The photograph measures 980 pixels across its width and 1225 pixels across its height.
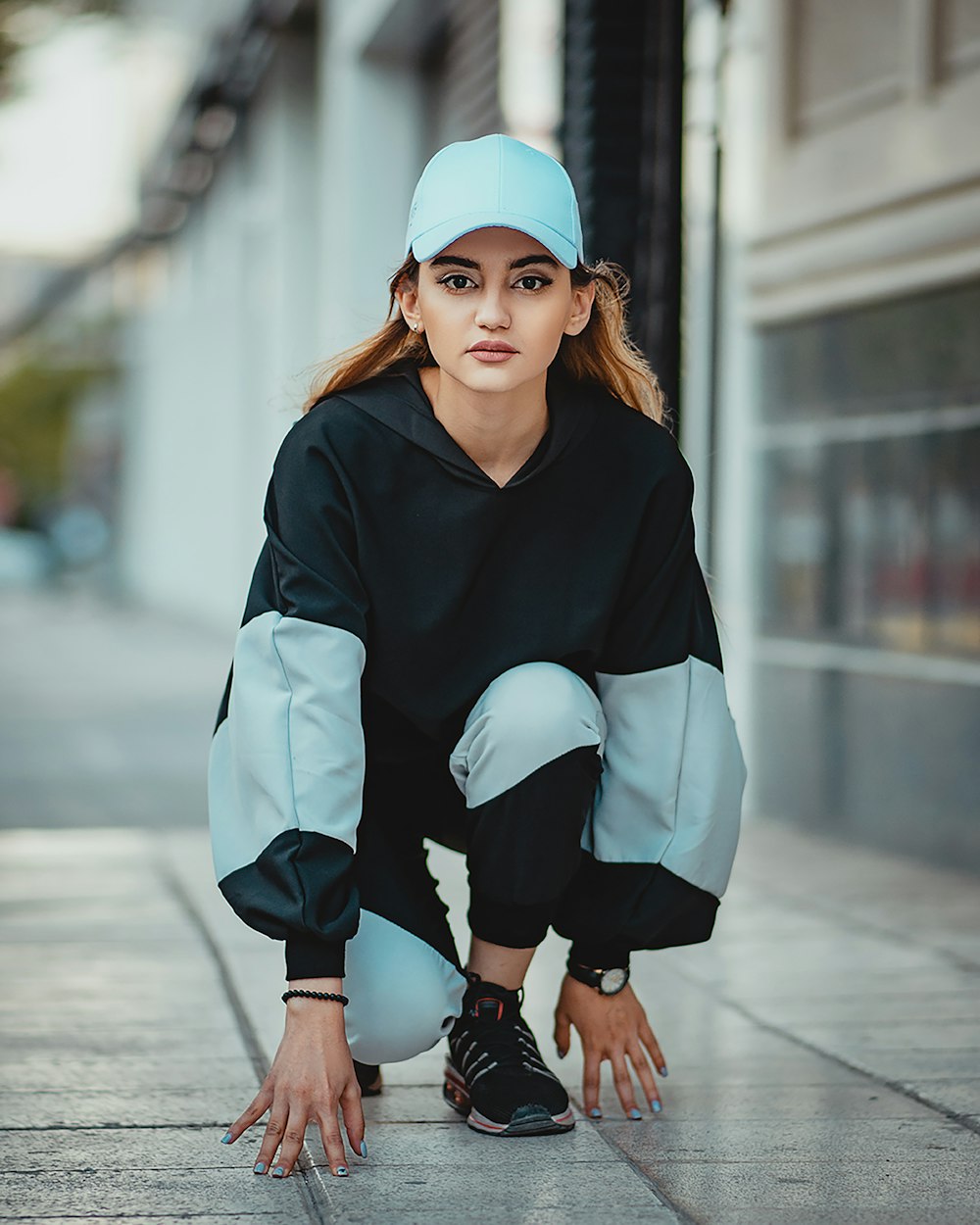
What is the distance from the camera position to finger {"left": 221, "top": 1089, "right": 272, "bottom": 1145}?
243 cm

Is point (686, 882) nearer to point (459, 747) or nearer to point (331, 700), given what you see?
point (459, 747)

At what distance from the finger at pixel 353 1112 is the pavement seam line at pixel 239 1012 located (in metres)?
0.09

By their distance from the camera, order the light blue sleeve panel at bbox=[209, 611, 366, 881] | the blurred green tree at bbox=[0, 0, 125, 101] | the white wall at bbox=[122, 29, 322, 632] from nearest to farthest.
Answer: the light blue sleeve panel at bbox=[209, 611, 366, 881], the blurred green tree at bbox=[0, 0, 125, 101], the white wall at bbox=[122, 29, 322, 632]

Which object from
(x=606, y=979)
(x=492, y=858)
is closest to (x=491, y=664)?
(x=492, y=858)

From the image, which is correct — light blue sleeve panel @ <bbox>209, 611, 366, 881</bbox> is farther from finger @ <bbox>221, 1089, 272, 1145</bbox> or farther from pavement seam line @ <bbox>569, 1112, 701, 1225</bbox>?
pavement seam line @ <bbox>569, 1112, 701, 1225</bbox>

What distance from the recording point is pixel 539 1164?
2.61 m

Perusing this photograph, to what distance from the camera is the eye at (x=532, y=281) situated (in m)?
2.63

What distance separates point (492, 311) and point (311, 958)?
0.90 metres

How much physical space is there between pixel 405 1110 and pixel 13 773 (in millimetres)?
5110

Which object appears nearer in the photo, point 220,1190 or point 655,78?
point 220,1190

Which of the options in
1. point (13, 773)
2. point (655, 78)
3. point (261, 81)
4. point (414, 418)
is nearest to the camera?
point (414, 418)

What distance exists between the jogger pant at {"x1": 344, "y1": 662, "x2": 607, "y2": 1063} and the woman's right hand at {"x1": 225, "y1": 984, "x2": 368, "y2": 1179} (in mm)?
241

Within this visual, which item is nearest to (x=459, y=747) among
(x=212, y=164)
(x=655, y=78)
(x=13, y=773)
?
(x=655, y=78)

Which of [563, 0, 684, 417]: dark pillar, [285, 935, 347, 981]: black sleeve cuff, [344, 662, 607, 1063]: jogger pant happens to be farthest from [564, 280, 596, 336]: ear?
[563, 0, 684, 417]: dark pillar
